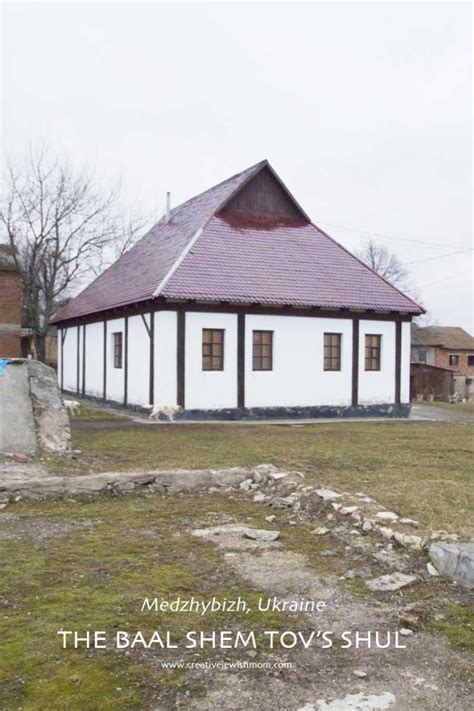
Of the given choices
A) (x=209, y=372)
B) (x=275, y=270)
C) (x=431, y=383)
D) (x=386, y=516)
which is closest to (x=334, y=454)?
(x=386, y=516)

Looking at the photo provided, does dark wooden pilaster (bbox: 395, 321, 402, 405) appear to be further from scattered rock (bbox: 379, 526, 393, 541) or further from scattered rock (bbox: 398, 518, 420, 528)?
scattered rock (bbox: 379, 526, 393, 541)

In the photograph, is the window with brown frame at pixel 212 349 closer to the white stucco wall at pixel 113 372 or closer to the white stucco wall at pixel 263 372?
the white stucco wall at pixel 263 372

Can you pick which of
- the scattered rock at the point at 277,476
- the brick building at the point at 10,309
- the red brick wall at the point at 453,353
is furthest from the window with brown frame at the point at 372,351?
the red brick wall at the point at 453,353

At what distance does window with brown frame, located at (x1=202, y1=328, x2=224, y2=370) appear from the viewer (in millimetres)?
19062

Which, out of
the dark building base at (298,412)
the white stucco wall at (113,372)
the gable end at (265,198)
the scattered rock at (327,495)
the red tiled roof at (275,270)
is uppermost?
the gable end at (265,198)

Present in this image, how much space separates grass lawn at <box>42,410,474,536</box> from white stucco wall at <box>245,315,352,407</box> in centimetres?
219

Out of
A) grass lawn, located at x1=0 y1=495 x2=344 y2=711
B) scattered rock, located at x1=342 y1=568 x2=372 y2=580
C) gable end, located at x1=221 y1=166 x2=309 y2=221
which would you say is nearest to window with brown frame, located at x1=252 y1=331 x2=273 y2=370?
gable end, located at x1=221 y1=166 x2=309 y2=221

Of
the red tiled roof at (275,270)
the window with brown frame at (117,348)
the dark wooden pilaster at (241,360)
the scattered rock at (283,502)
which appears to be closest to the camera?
the scattered rock at (283,502)

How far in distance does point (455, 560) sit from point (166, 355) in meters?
14.2

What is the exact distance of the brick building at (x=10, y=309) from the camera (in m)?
29.6

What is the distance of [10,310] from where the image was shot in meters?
30.0

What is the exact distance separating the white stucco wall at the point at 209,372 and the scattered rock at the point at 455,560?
13.7 m

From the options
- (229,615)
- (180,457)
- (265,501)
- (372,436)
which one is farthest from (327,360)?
(229,615)

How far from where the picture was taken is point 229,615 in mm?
4336
